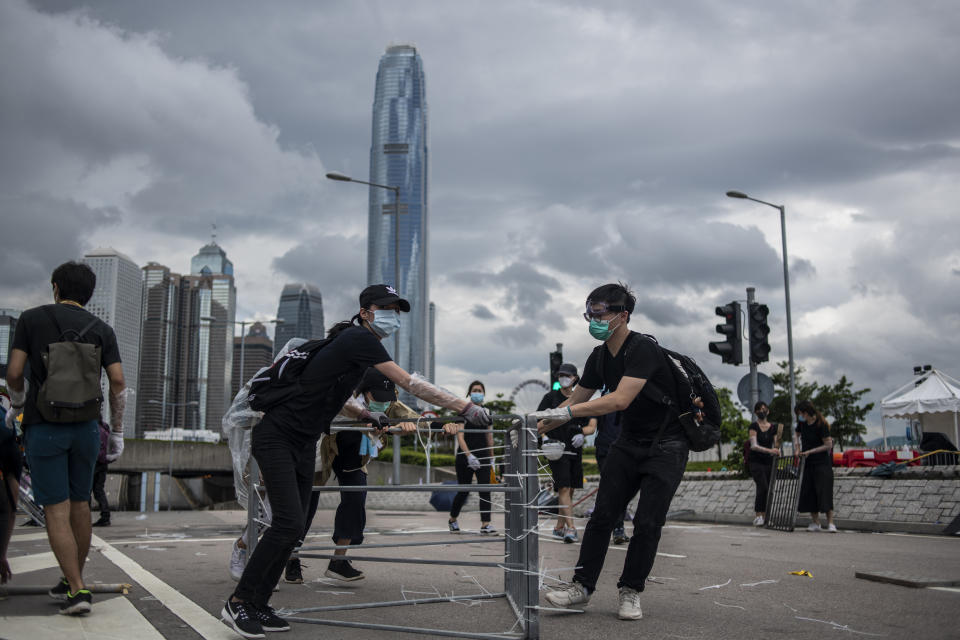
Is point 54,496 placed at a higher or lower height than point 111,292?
lower

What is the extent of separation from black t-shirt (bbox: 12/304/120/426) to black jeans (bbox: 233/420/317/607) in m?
1.30

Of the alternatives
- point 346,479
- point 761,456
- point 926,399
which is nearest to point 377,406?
point 346,479

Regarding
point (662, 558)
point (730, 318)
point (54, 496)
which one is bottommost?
point (662, 558)

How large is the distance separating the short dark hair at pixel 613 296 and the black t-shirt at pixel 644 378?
19cm

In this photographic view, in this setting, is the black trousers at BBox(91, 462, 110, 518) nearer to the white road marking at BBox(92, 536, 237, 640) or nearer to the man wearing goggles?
the white road marking at BBox(92, 536, 237, 640)

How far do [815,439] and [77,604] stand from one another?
10.2 m

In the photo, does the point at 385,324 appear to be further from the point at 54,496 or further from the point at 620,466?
the point at 54,496

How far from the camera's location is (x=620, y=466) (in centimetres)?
492

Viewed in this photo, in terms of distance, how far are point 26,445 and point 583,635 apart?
3.16 m

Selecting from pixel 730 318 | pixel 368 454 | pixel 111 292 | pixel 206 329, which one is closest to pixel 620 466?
pixel 368 454

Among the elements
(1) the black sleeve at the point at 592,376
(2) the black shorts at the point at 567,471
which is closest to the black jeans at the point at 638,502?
(1) the black sleeve at the point at 592,376

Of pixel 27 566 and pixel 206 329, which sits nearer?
pixel 27 566

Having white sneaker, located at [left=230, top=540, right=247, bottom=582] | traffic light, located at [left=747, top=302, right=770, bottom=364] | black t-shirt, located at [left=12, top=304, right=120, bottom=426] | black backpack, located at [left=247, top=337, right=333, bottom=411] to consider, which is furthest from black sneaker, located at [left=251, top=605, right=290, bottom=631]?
traffic light, located at [left=747, top=302, right=770, bottom=364]

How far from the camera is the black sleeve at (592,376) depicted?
16.6 feet
